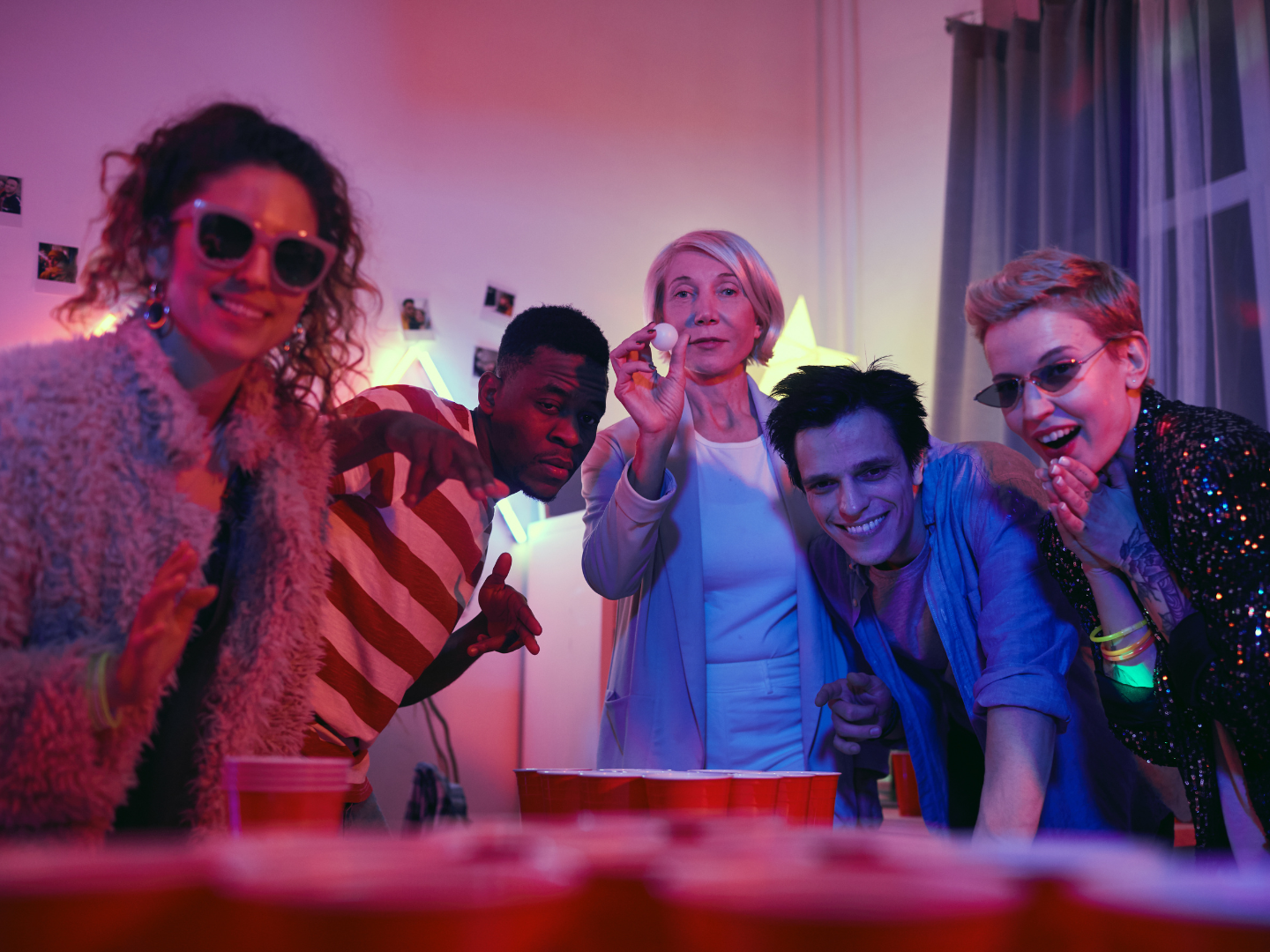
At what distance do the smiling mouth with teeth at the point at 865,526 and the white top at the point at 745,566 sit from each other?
6.5 inches

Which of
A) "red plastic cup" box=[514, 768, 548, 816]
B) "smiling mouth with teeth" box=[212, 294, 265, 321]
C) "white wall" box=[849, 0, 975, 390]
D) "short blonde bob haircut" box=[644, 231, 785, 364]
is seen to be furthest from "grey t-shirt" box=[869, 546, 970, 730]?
"white wall" box=[849, 0, 975, 390]

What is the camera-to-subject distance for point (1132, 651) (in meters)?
→ 1.10

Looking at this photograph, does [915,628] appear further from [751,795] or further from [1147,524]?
→ [751,795]

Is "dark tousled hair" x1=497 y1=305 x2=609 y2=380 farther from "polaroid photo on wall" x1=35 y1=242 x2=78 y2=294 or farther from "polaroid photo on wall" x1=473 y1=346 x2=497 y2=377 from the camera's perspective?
"polaroid photo on wall" x1=473 y1=346 x2=497 y2=377

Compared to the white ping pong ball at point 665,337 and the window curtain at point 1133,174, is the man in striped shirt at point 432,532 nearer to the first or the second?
the white ping pong ball at point 665,337

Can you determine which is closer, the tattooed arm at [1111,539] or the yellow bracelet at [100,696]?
the yellow bracelet at [100,696]

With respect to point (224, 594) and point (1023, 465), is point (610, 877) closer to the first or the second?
point (224, 594)

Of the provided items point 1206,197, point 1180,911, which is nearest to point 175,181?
point 1180,911

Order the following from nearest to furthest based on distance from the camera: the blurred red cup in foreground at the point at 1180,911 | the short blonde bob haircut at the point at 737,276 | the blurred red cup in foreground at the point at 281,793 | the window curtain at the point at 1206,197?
the blurred red cup in foreground at the point at 1180,911 → the blurred red cup in foreground at the point at 281,793 → the short blonde bob haircut at the point at 737,276 → the window curtain at the point at 1206,197

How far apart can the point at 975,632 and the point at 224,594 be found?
0.96 meters

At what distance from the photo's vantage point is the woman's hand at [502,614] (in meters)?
0.98

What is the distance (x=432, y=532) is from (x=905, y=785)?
191cm

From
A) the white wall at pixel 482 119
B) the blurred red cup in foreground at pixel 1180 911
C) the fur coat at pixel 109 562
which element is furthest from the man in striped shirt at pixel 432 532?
the white wall at pixel 482 119

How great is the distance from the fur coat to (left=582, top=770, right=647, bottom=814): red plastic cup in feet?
0.83
